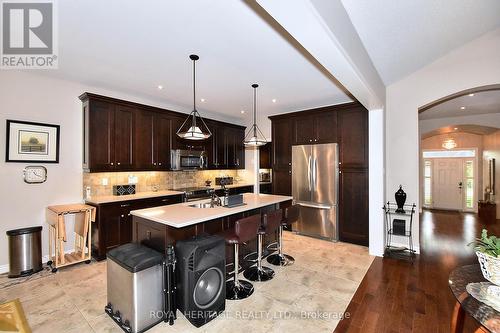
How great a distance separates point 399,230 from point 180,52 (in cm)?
448

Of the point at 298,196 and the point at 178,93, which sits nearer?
the point at 178,93

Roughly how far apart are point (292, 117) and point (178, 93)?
2.53 m

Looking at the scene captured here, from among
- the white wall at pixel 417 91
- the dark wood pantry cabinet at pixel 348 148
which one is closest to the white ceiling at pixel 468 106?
the white wall at pixel 417 91

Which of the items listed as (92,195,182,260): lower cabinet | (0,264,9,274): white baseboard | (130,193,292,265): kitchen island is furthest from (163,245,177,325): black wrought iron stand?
(0,264,9,274): white baseboard

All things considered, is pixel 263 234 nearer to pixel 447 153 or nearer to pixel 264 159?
pixel 264 159

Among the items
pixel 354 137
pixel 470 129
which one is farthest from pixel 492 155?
pixel 354 137

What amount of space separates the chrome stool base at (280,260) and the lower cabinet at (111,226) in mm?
2440

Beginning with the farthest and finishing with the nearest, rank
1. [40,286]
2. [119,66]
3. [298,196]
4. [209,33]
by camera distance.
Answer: [298,196] → [119,66] → [40,286] → [209,33]

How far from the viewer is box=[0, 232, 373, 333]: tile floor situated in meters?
2.21

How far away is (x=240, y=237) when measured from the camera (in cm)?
265

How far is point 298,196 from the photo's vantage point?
5.08 meters

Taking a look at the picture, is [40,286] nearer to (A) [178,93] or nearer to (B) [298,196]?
(A) [178,93]

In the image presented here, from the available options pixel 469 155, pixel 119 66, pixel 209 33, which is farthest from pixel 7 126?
pixel 469 155

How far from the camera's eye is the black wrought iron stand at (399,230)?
3.95m
